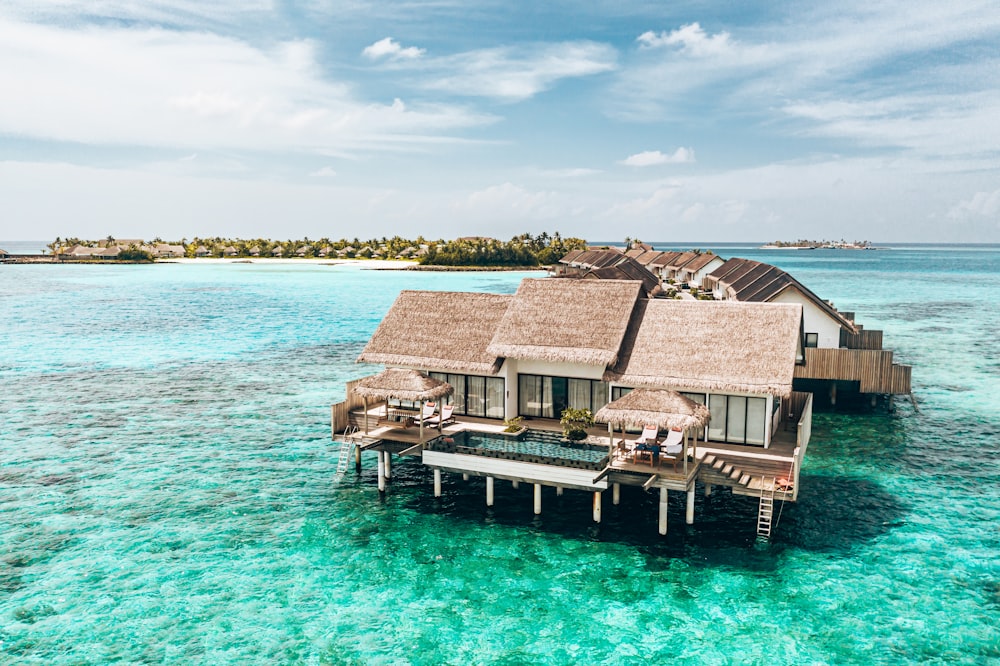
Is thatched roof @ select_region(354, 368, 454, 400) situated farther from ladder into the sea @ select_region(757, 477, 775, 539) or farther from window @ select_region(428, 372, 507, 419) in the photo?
ladder into the sea @ select_region(757, 477, 775, 539)

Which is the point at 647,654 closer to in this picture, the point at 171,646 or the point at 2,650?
the point at 171,646

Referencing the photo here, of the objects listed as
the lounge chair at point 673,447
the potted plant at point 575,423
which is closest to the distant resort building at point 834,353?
the potted plant at point 575,423

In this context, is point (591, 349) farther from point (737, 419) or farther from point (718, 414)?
point (737, 419)

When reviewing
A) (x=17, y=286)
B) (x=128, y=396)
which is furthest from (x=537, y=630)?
(x=17, y=286)

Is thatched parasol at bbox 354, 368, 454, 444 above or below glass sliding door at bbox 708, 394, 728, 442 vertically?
above

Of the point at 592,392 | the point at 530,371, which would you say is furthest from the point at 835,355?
the point at 530,371

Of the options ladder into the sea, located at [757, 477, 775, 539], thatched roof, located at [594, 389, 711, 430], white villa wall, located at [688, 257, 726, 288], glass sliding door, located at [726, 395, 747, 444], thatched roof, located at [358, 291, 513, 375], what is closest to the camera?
ladder into the sea, located at [757, 477, 775, 539]

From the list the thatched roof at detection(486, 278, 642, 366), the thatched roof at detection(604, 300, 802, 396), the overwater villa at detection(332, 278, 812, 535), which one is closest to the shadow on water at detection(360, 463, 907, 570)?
the overwater villa at detection(332, 278, 812, 535)
